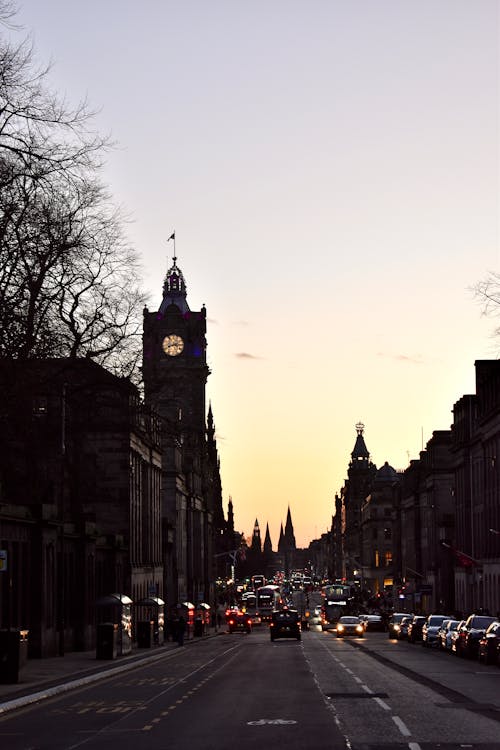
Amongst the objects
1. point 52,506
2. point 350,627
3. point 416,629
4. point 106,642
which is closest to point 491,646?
point 106,642

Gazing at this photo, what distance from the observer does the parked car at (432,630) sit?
2724 inches

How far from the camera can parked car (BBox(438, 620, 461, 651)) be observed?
61.7 metres

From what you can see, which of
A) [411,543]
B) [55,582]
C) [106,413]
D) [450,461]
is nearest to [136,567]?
[106,413]

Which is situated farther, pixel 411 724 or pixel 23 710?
pixel 23 710

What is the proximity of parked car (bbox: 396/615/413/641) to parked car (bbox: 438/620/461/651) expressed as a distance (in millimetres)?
16535

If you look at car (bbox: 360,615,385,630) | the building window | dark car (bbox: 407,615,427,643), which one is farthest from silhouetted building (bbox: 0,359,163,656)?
car (bbox: 360,615,385,630)

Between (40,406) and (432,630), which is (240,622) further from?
(40,406)

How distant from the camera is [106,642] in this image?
5366 cm

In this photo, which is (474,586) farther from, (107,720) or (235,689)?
(107,720)

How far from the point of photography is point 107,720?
86.9 feet

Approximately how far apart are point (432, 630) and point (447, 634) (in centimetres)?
709

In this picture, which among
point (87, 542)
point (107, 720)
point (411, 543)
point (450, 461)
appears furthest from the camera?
point (411, 543)

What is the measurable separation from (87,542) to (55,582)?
27.3 ft

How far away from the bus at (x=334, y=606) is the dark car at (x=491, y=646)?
74121 mm
